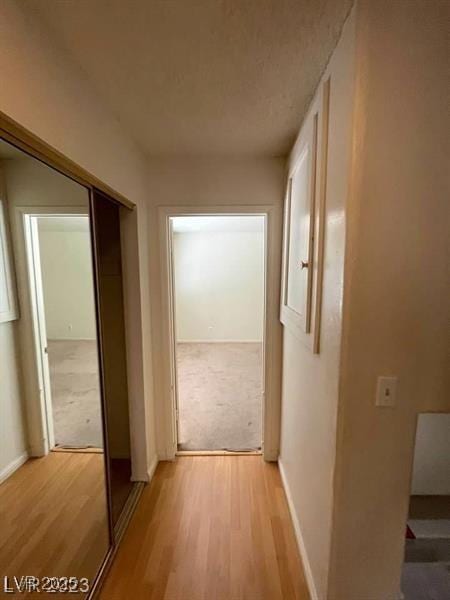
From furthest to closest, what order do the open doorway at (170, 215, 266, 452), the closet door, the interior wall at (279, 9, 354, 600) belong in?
1. the open doorway at (170, 215, 266, 452)
2. the closet door
3. the interior wall at (279, 9, 354, 600)

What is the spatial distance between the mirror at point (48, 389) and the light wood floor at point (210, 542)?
0.24m

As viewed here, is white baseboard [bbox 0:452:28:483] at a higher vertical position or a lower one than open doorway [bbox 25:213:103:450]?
lower

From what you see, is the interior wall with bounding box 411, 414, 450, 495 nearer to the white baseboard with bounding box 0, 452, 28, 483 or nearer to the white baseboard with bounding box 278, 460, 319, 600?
the white baseboard with bounding box 278, 460, 319, 600

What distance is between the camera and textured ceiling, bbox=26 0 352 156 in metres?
0.94

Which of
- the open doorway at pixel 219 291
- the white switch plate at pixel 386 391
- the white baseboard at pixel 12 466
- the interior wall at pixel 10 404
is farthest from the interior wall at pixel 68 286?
the open doorway at pixel 219 291

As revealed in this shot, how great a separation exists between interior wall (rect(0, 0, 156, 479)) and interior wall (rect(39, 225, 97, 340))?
0.39m

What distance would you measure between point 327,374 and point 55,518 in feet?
5.02

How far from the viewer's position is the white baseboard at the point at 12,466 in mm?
1092

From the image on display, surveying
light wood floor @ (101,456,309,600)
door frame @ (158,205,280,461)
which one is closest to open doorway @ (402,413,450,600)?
light wood floor @ (101,456,309,600)

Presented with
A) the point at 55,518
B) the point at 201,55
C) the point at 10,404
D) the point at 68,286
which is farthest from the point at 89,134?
the point at 55,518

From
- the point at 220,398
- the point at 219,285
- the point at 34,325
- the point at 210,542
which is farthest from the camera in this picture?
the point at 219,285

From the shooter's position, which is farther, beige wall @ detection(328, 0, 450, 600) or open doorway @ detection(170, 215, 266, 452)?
open doorway @ detection(170, 215, 266, 452)

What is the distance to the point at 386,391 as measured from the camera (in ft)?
3.32

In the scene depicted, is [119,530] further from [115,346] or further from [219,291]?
[219,291]
